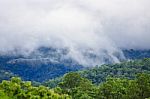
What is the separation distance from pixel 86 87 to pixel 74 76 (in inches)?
337

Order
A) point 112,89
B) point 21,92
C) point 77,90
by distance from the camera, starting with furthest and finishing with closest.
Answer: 1. point 77,90
2. point 112,89
3. point 21,92

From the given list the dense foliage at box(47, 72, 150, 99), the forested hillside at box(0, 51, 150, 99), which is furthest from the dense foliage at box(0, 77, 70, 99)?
the dense foliage at box(47, 72, 150, 99)

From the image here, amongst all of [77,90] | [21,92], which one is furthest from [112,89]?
[21,92]

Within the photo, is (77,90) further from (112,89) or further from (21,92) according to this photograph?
(21,92)

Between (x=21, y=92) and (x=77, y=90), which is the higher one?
(x=77, y=90)

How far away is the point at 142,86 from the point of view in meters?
144

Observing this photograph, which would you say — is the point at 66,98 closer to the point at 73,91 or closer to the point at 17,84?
the point at 17,84

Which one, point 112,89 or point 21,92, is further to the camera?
point 112,89

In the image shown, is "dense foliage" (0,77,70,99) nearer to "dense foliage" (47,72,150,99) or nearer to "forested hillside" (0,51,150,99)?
"forested hillside" (0,51,150,99)

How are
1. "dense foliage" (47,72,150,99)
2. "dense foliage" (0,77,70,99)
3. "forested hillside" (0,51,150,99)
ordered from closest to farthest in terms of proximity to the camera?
1. "dense foliage" (0,77,70,99)
2. "forested hillside" (0,51,150,99)
3. "dense foliage" (47,72,150,99)

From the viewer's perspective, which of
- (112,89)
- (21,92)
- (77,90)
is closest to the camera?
(21,92)

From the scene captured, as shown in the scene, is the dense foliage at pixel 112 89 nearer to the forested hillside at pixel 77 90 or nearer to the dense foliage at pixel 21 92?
the forested hillside at pixel 77 90

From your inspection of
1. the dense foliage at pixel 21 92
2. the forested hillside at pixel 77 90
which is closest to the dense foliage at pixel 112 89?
the forested hillside at pixel 77 90

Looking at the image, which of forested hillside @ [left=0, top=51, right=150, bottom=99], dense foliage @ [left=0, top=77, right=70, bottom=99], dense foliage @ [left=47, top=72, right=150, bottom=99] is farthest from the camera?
dense foliage @ [left=47, top=72, right=150, bottom=99]
